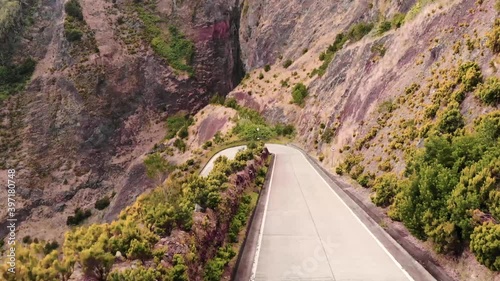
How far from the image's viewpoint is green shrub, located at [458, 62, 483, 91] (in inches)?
706

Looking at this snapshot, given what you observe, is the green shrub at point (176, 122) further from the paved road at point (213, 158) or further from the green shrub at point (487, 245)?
the green shrub at point (487, 245)

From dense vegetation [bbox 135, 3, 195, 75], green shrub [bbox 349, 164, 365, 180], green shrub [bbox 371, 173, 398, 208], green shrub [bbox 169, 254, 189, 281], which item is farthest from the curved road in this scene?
dense vegetation [bbox 135, 3, 195, 75]

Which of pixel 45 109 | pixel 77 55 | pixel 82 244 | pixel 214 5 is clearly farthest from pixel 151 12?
pixel 82 244

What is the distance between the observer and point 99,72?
8262 centimetres

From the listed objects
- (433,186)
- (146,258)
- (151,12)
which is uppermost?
(151,12)

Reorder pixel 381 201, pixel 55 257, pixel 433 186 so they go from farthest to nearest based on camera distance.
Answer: pixel 381 201 < pixel 433 186 < pixel 55 257

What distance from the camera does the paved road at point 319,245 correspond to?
11695 millimetres

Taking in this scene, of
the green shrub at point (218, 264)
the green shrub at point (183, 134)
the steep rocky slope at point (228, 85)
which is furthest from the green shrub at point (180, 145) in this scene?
the green shrub at point (218, 264)

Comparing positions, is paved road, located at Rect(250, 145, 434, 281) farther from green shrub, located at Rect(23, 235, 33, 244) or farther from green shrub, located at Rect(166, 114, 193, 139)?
green shrub, located at Rect(166, 114, 193, 139)

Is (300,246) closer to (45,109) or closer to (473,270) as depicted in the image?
(473,270)

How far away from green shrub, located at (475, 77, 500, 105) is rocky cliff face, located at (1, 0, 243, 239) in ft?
180

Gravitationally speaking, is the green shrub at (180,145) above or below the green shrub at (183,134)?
below

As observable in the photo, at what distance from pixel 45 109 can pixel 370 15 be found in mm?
62493

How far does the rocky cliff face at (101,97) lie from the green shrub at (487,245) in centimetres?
5800
